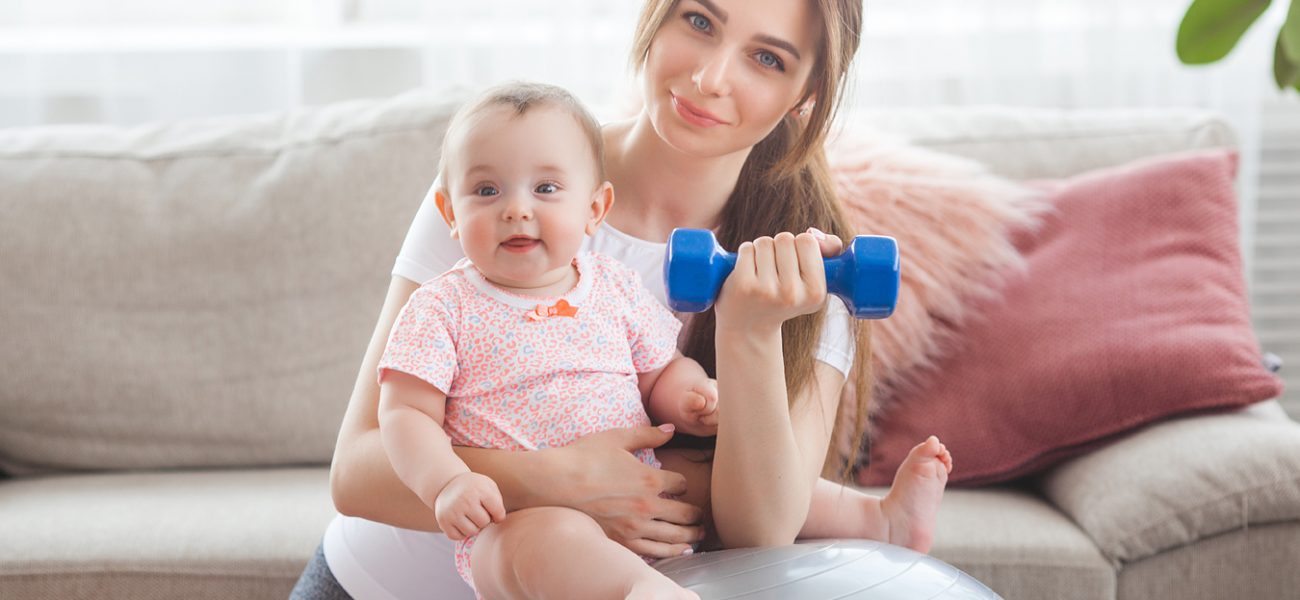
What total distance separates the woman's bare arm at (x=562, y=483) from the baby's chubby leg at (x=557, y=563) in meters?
0.03

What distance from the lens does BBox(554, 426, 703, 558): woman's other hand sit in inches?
46.6

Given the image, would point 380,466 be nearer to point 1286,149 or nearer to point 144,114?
point 144,114

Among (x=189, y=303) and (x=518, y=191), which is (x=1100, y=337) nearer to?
(x=518, y=191)

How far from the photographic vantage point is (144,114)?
290 centimetres

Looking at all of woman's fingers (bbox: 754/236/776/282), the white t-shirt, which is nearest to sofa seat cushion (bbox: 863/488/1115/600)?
A: the white t-shirt

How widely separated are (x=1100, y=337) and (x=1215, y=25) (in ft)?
4.31

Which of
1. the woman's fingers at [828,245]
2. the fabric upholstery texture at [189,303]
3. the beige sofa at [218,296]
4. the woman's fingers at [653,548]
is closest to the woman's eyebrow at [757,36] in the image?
the woman's fingers at [828,245]

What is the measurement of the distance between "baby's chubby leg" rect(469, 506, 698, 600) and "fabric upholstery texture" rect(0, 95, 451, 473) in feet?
3.74

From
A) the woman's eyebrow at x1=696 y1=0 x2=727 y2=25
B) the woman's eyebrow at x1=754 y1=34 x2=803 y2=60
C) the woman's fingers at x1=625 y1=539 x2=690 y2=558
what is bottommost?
the woman's fingers at x1=625 y1=539 x2=690 y2=558

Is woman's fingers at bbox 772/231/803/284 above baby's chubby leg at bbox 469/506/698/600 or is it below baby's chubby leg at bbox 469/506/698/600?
above

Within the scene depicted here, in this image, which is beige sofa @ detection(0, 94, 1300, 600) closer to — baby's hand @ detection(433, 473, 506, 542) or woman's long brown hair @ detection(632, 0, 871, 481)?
woman's long brown hair @ detection(632, 0, 871, 481)

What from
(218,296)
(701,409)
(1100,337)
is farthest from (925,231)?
(218,296)

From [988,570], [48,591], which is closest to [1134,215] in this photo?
[988,570]

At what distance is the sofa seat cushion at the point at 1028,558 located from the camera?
5.90 feet
